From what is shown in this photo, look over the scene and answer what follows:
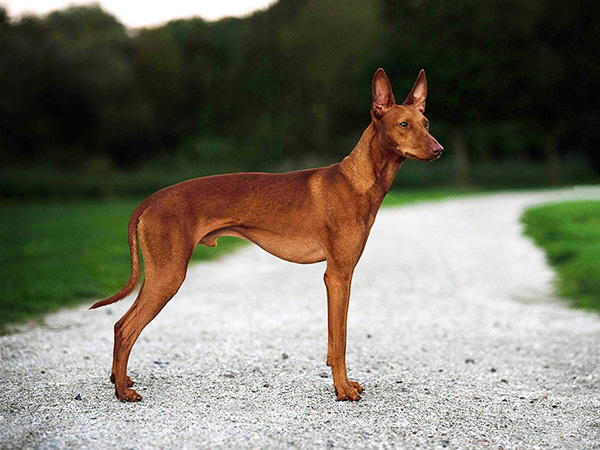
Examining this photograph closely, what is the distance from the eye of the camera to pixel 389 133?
453 centimetres

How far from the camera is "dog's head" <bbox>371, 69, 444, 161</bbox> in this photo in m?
4.39

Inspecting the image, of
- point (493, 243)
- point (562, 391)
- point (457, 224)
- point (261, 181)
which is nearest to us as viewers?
point (261, 181)

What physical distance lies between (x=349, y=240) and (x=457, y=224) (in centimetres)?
1512

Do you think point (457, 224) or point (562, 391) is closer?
point (562, 391)

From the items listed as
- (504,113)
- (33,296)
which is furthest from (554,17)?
(33,296)

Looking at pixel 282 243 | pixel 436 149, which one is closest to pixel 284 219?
pixel 282 243

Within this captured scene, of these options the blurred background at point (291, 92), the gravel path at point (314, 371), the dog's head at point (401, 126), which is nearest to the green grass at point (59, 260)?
the gravel path at point (314, 371)

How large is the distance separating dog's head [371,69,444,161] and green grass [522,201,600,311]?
18.2 feet

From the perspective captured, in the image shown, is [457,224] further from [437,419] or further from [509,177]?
[509,177]

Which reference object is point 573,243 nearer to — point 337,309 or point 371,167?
point 371,167

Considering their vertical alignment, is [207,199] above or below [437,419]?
above

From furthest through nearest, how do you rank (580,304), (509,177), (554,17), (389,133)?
(509,177)
(554,17)
(580,304)
(389,133)

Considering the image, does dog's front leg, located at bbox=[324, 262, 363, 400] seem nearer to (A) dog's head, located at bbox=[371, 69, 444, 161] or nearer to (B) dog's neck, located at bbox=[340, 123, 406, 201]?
(B) dog's neck, located at bbox=[340, 123, 406, 201]

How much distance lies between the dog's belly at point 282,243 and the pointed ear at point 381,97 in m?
1.12
